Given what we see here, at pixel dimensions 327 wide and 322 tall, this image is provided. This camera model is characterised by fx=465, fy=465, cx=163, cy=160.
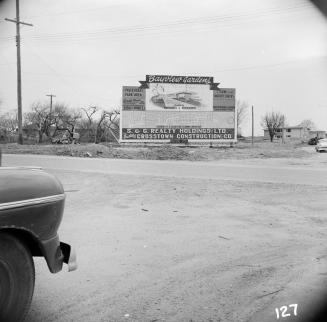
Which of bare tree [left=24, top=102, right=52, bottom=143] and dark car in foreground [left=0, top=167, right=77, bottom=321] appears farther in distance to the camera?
bare tree [left=24, top=102, right=52, bottom=143]

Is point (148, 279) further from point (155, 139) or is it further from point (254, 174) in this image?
point (155, 139)

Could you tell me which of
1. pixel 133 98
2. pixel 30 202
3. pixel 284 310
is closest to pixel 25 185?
pixel 30 202

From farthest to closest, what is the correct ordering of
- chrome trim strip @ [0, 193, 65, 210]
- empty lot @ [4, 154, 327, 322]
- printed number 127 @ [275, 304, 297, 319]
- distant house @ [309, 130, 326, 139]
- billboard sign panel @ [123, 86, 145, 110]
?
distant house @ [309, 130, 326, 139], billboard sign panel @ [123, 86, 145, 110], empty lot @ [4, 154, 327, 322], printed number 127 @ [275, 304, 297, 319], chrome trim strip @ [0, 193, 65, 210]

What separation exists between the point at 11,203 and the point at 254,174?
538 inches

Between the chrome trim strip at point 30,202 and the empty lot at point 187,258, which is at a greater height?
the chrome trim strip at point 30,202

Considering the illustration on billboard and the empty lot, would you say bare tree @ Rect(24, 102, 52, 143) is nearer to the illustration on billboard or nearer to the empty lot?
the illustration on billboard

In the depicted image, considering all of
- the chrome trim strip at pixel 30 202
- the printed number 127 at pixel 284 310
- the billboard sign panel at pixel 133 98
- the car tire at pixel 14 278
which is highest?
the billboard sign panel at pixel 133 98

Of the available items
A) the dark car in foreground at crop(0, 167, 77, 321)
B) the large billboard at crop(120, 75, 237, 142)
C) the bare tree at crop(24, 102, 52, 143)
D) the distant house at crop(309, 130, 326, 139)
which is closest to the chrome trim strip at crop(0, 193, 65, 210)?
the dark car in foreground at crop(0, 167, 77, 321)

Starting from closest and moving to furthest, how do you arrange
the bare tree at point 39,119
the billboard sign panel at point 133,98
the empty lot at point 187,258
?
the empty lot at point 187,258
the billboard sign panel at point 133,98
the bare tree at point 39,119

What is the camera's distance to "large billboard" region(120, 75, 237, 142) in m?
41.3

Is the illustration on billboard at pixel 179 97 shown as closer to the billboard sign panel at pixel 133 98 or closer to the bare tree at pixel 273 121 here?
the billboard sign panel at pixel 133 98

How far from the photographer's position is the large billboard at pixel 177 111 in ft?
135

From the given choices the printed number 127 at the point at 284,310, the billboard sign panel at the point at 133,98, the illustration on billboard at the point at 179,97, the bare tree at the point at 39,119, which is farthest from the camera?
the bare tree at the point at 39,119

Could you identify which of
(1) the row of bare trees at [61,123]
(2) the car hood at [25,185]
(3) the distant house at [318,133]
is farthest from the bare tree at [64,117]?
(2) the car hood at [25,185]
